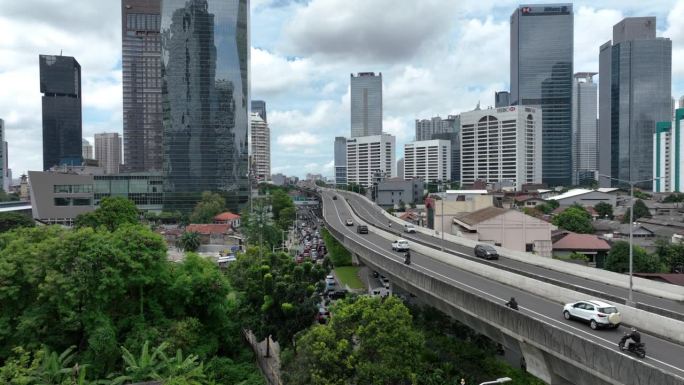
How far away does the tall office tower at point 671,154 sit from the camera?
151 meters

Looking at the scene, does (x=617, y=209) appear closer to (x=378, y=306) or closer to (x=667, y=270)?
(x=667, y=270)

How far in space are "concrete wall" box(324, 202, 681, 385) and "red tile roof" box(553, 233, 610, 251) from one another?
3489 cm

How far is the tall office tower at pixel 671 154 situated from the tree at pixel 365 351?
15747 centimetres

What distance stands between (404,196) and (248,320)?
12405 cm

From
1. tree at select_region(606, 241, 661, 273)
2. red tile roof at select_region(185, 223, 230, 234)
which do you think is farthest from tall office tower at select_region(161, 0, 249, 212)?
tree at select_region(606, 241, 661, 273)

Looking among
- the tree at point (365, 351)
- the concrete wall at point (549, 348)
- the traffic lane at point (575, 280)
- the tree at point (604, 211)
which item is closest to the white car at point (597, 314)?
the concrete wall at point (549, 348)

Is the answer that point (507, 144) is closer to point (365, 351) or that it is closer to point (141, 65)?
point (141, 65)

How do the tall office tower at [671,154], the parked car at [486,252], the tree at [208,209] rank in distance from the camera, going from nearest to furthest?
the parked car at [486,252] < the tree at [208,209] < the tall office tower at [671,154]

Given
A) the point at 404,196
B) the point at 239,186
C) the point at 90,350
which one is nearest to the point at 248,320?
the point at 90,350

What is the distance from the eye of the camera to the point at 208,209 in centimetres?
10456

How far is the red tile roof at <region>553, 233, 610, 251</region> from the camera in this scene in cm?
5644

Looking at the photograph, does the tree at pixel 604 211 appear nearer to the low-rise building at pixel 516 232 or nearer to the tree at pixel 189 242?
the low-rise building at pixel 516 232

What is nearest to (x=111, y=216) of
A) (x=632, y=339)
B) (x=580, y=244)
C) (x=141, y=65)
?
(x=580, y=244)

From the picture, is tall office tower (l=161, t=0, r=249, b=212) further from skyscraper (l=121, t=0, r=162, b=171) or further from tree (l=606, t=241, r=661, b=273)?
tree (l=606, t=241, r=661, b=273)
